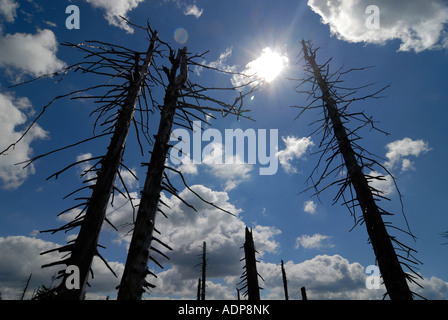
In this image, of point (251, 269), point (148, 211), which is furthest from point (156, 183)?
point (251, 269)

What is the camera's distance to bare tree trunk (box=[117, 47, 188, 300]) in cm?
258

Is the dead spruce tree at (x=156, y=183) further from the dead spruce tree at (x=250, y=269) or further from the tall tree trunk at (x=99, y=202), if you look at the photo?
the dead spruce tree at (x=250, y=269)

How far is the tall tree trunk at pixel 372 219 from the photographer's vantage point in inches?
174

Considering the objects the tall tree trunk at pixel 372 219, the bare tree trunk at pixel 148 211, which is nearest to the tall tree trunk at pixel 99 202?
the bare tree trunk at pixel 148 211

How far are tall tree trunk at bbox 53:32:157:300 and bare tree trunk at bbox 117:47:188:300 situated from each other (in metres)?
0.62

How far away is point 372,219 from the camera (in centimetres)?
510

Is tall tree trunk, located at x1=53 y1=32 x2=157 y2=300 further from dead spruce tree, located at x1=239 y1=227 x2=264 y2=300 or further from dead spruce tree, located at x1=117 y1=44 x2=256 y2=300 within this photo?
dead spruce tree, located at x1=239 y1=227 x2=264 y2=300

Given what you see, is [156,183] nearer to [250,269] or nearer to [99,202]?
[99,202]

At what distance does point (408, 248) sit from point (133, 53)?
7.21 metres

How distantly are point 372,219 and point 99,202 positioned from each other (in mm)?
5675
